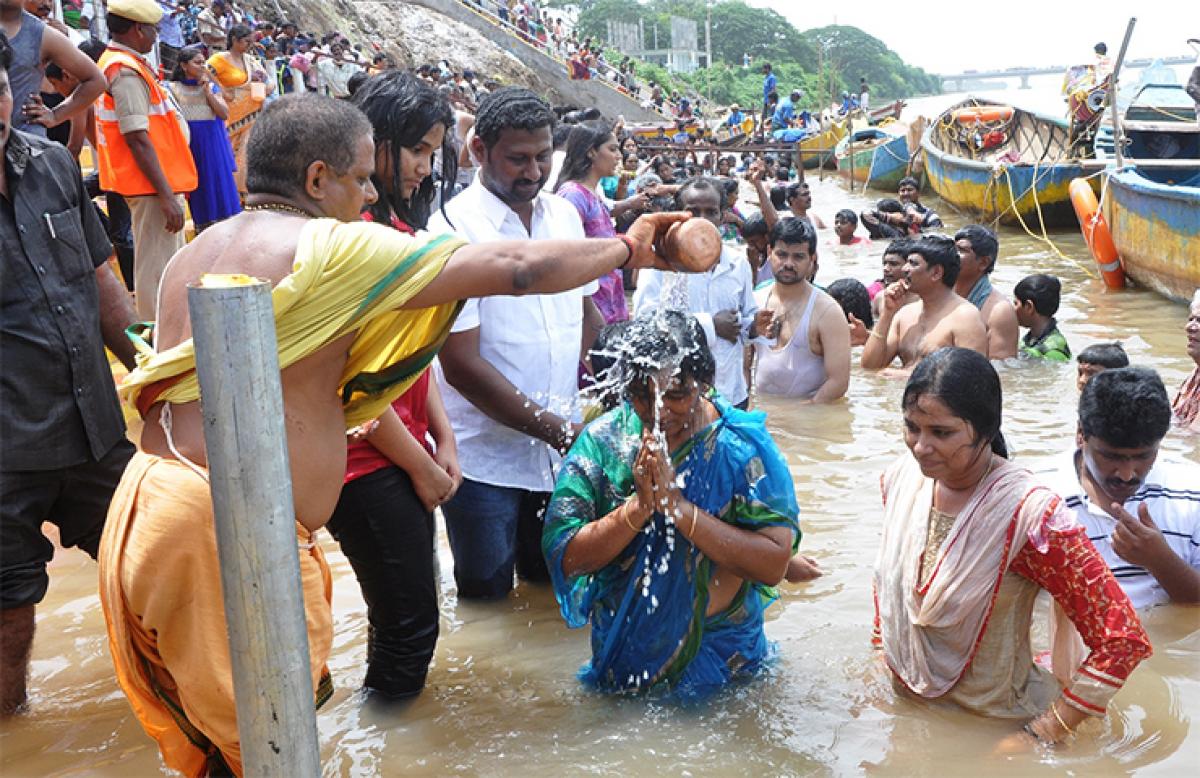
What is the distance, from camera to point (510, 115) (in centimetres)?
378

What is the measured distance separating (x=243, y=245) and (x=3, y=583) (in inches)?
59.3

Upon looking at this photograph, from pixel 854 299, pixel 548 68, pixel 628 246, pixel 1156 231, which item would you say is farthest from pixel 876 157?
pixel 628 246

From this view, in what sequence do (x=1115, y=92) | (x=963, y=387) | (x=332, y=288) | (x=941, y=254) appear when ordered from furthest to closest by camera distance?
(x=1115, y=92), (x=941, y=254), (x=963, y=387), (x=332, y=288)

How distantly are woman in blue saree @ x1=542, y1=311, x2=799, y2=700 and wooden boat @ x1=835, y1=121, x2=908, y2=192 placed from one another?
2414cm

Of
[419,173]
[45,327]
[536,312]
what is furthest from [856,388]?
[45,327]

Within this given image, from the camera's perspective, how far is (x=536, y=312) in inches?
157

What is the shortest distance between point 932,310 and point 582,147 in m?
2.34

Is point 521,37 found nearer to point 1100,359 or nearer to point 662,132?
point 662,132

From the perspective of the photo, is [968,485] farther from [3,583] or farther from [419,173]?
[3,583]

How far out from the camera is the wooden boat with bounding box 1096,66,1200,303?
1088 cm

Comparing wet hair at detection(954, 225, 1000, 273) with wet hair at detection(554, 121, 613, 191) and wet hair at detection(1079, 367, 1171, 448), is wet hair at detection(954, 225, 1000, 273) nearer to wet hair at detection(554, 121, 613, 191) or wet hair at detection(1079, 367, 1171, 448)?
wet hair at detection(554, 121, 613, 191)

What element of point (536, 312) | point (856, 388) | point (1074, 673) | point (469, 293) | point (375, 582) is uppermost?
point (469, 293)

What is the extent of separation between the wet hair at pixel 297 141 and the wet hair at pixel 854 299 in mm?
6135

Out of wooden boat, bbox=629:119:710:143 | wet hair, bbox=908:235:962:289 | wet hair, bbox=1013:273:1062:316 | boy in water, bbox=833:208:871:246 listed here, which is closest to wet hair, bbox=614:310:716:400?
wet hair, bbox=908:235:962:289
